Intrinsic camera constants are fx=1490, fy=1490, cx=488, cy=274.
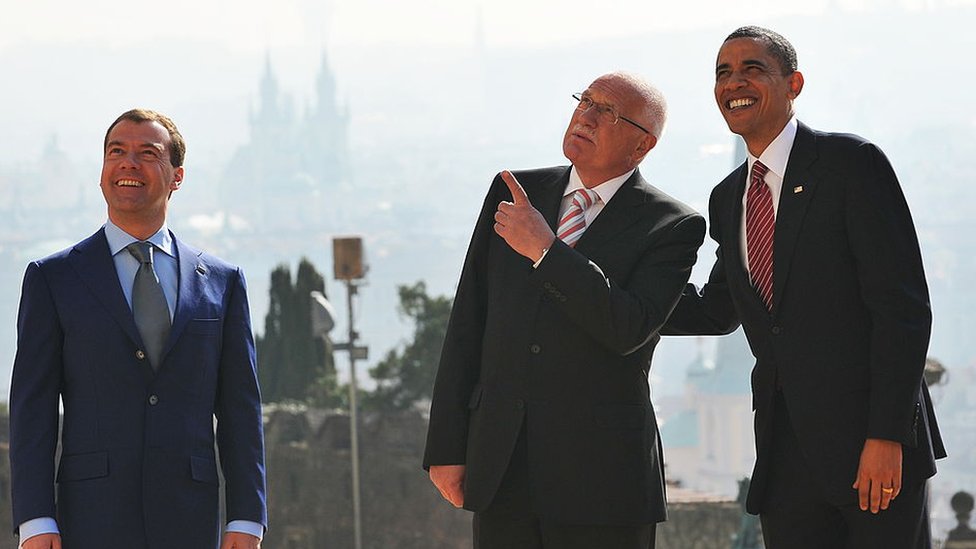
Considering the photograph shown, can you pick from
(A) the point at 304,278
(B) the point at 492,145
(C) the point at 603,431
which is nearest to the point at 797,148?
(C) the point at 603,431

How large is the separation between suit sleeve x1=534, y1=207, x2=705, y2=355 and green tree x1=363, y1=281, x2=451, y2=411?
28.6 meters

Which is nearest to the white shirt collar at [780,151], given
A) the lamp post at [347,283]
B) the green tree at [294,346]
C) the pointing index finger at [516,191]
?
the pointing index finger at [516,191]

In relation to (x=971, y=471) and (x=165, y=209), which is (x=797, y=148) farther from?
(x=971, y=471)

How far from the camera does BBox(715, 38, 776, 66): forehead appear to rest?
3389 millimetres

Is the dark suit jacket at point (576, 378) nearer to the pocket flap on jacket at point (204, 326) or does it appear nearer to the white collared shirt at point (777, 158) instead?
the white collared shirt at point (777, 158)

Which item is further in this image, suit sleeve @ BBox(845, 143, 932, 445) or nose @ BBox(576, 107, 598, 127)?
nose @ BBox(576, 107, 598, 127)

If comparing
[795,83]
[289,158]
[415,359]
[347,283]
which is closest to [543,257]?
[795,83]

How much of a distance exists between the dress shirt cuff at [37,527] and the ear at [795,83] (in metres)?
1.92

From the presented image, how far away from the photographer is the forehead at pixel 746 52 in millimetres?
3389

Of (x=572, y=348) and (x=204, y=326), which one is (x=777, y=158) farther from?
(x=204, y=326)

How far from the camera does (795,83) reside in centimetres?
345

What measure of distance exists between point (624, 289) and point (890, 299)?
0.59 m

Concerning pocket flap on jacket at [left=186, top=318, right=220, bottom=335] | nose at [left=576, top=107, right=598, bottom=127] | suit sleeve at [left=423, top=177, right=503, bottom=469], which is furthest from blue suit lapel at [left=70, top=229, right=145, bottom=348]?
nose at [left=576, top=107, right=598, bottom=127]

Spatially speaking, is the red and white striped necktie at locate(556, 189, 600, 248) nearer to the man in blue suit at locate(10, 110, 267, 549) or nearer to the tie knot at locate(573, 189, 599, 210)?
the tie knot at locate(573, 189, 599, 210)
